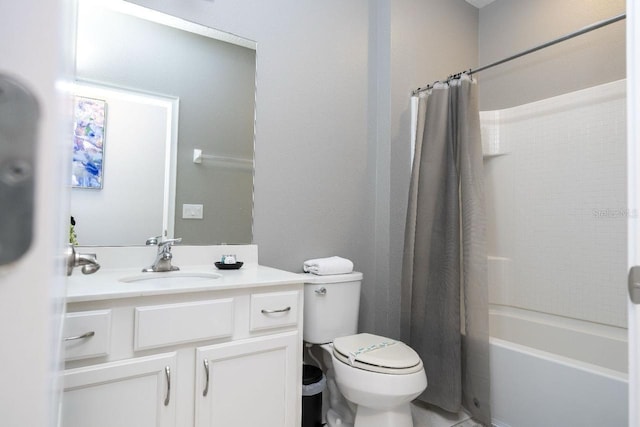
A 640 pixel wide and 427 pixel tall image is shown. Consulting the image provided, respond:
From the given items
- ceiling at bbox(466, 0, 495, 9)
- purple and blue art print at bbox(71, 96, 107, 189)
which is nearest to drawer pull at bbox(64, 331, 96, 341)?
purple and blue art print at bbox(71, 96, 107, 189)

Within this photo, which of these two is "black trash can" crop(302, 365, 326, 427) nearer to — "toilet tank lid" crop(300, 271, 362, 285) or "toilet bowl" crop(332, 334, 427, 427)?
"toilet bowl" crop(332, 334, 427, 427)

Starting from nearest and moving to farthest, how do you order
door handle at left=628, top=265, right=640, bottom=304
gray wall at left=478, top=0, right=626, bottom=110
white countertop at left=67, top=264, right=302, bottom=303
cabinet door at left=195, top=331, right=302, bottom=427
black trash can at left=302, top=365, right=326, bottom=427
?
door handle at left=628, top=265, right=640, bottom=304
white countertop at left=67, top=264, right=302, bottom=303
cabinet door at left=195, top=331, right=302, bottom=427
black trash can at left=302, top=365, right=326, bottom=427
gray wall at left=478, top=0, right=626, bottom=110

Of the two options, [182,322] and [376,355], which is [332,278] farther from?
[182,322]

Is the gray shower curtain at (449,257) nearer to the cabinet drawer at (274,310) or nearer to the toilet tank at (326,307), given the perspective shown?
the toilet tank at (326,307)

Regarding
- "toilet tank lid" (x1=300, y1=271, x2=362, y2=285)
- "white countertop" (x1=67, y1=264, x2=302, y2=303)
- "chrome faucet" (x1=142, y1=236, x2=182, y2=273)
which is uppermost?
"chrome faucet" (x1=142, y1=236, x2=182, y2=273)

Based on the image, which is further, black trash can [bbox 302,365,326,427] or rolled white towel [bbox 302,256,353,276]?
rolled white towel [bbox 302,256,353,276]

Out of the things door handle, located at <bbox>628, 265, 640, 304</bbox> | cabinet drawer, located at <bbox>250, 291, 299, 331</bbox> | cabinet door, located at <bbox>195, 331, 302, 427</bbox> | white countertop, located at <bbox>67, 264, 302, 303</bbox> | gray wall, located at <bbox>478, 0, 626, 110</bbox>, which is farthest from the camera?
gray wall, located at <bbox>478, 0, 626, 110</bbox>

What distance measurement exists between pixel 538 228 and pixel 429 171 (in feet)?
2.73

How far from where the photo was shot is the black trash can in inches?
64.9

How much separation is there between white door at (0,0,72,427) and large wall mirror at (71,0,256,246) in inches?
58.7

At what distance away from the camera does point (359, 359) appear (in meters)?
1.50

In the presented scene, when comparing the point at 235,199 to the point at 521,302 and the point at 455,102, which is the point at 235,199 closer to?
the point at 455,102

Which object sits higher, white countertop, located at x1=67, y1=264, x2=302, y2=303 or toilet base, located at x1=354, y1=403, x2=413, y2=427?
white countertop, located at x1=67, y1=264, x2=302, y2=303

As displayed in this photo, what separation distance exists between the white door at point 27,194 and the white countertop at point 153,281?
3.14 ft
